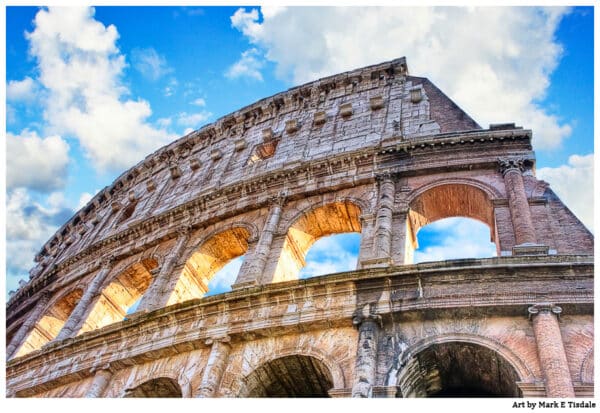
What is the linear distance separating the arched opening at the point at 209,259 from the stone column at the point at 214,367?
12.1 feet

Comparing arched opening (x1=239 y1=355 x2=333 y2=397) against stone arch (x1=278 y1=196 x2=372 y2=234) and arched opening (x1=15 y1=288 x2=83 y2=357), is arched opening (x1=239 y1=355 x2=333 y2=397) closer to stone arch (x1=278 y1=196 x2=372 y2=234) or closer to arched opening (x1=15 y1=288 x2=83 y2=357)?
stone arch (x1=278 y1=196 x2=372 y2=234)

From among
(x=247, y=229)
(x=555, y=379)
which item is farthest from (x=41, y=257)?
(x=555, y=379)

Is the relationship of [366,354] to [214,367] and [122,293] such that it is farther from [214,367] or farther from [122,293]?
[122,293]

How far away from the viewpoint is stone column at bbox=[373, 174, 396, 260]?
11.6 meters

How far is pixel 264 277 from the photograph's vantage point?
1256 centimetres

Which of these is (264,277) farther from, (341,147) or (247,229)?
(341,147)

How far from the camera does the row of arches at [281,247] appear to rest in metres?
13.1

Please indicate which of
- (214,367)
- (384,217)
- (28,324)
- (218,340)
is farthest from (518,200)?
(28,324)

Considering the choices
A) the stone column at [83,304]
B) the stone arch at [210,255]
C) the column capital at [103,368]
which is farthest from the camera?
the stone column at [83,304]

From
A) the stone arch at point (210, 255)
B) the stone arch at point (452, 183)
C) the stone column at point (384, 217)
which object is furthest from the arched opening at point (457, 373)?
the stone arch at point (210, 255)

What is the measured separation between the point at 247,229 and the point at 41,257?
1401 centimetres

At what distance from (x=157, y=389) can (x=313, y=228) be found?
5.03 m

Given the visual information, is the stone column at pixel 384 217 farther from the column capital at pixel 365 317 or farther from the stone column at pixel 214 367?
the stone column at pixel 214 367

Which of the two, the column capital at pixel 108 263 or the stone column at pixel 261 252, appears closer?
the stone column at pixel 261 252
